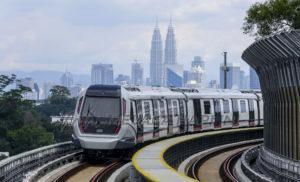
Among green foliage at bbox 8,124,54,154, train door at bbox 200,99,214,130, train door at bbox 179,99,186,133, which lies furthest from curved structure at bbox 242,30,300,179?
green foliage at bbox 8,124,54,154

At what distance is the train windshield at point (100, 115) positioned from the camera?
2716cm

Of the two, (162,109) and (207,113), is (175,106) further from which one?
(207,113)

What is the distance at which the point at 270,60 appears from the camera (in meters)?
22.9

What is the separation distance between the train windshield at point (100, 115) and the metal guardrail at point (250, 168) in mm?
5994

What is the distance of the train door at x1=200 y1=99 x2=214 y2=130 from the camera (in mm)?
40156

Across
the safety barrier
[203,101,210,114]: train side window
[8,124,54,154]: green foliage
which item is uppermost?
[203,101,210,114]: train side window

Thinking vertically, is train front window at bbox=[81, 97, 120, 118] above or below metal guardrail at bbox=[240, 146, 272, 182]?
above

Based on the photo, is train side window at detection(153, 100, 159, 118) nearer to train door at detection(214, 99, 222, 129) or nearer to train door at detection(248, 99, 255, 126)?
train door at detection(214, 99, 222, 129)

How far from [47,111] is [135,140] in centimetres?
16330

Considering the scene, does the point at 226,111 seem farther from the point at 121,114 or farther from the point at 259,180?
the point at 259,180

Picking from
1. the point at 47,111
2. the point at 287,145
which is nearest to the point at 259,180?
the point at 287,145

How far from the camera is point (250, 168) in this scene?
26.3 metres

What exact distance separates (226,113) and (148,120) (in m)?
13.4

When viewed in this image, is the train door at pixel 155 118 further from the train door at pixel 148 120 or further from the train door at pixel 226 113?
the train door at pixel 226 113
